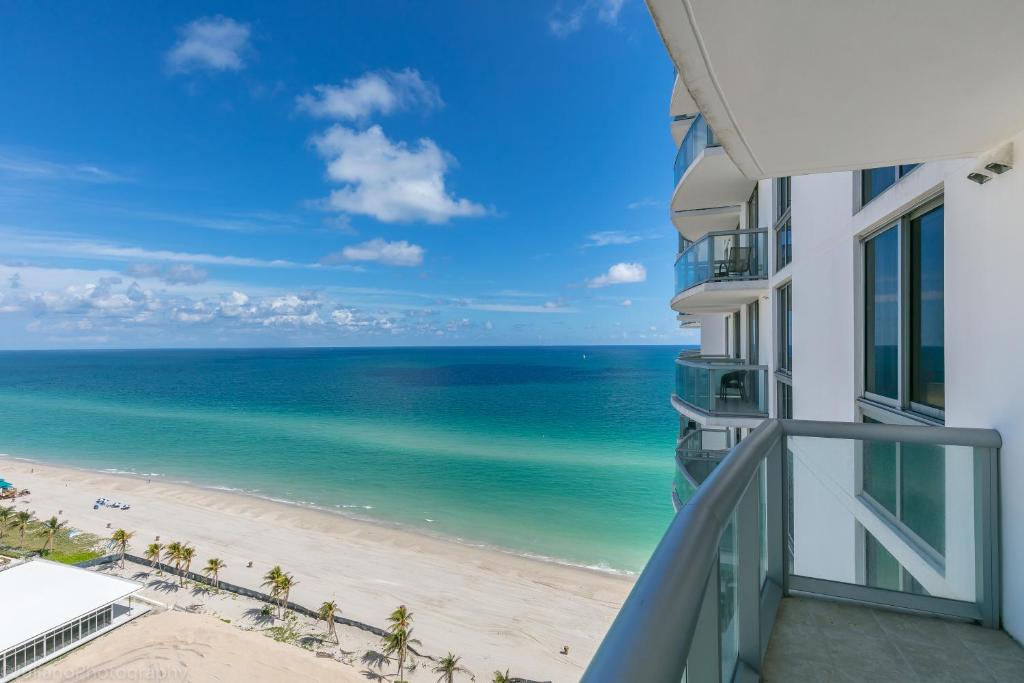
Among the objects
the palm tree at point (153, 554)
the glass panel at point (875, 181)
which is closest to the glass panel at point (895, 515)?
the glass panel at point (875, 181)

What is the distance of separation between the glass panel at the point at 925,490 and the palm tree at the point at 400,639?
1623cm

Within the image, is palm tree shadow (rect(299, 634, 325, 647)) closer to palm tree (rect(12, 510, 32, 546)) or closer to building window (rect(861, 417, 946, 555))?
palm tree (rect(12, 510, 32, 546))

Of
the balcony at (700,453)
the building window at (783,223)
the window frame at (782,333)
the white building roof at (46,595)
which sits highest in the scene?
the building window at (783,223)

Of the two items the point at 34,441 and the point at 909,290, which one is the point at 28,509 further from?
the point at 909,290

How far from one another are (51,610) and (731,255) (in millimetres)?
22167

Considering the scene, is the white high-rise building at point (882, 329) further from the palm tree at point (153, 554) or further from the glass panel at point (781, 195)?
the palm tree at point (153, 554)

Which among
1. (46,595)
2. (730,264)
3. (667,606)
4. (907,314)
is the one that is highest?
(730,264)

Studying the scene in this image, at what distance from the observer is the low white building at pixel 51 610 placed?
47.4 ft

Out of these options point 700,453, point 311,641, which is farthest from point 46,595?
point 700,453

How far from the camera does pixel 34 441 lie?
4853 centimetres

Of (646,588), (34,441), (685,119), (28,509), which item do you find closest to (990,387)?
(646,588)

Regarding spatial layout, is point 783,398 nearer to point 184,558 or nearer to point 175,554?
point 184,558

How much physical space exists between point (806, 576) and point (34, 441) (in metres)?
66.4

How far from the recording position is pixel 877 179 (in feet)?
16.9
